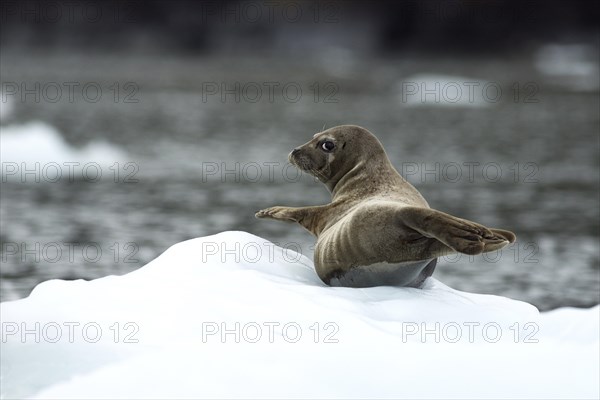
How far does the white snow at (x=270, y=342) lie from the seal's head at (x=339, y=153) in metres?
0.72

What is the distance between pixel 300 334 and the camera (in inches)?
178

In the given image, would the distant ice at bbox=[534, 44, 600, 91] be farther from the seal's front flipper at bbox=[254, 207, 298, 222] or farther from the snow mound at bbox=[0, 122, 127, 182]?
the seal's front flipper at bbox=[254, 207, 298, 222]

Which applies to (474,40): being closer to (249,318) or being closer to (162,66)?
(162,66)

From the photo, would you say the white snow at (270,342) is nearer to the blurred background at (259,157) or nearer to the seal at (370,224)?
the seal at (370,224)

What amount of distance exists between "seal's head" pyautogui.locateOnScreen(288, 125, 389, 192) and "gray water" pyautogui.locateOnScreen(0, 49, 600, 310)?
90.1 inches

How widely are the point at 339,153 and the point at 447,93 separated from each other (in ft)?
109

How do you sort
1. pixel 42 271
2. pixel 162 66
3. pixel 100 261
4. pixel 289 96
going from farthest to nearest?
pixel 162 66
pixel 289 96
pixel 100 261
pixel 42 271

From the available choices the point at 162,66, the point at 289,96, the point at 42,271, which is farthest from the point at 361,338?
the point at 162,66

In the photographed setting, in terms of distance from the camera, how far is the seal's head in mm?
5637

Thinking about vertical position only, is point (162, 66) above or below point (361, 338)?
below

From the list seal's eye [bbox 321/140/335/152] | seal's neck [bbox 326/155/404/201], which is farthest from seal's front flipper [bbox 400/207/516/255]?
seal's eye [bbox 321/140/335/152]

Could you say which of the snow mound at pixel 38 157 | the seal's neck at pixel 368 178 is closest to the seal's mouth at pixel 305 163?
the seal's neck at pixel 368 178

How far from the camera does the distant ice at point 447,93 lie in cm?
3628

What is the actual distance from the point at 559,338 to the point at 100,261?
4.46 m
